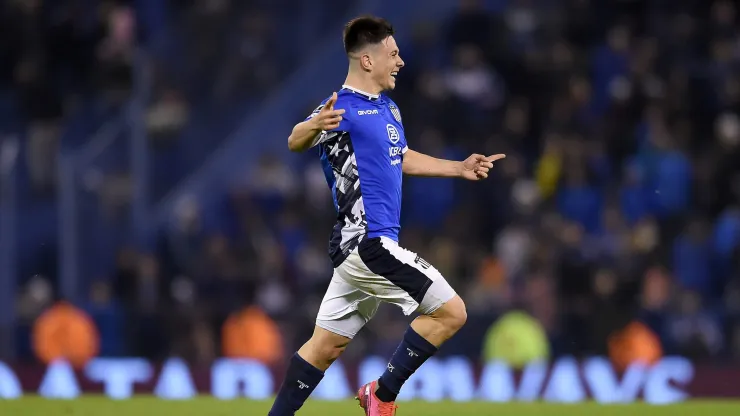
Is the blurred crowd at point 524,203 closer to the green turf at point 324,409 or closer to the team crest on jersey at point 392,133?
the green turf at point 324,409

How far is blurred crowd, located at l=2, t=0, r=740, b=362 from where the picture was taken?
15.2 m

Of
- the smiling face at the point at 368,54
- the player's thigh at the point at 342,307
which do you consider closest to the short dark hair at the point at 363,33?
the smiling face at the point at 368,54

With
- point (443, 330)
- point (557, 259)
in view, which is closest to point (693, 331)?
point (557, 259)

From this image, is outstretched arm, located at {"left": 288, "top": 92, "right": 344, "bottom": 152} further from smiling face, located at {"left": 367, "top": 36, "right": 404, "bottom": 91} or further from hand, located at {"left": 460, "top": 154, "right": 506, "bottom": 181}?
hand, located at {"left": 460, "top": 154, "right": 506, "bottom": 181}

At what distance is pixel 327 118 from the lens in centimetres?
717

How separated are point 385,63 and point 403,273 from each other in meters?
1.24

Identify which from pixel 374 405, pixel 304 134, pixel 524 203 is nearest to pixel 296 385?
pixel 374 405

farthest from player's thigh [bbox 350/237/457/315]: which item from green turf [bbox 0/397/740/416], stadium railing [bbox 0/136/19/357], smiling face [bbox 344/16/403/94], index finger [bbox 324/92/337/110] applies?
stadium railing [bbox 0/136/19/357]

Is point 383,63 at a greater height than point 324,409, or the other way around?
point 383,63

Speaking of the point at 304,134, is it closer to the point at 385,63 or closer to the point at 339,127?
the point at 339,127

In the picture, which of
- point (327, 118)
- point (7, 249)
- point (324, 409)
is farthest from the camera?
point (7, 249)

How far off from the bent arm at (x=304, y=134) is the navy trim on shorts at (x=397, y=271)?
0.70 meters

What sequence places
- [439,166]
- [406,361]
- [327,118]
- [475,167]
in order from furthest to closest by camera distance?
[439,166]
[475,167]
[406,361]
[327,118]

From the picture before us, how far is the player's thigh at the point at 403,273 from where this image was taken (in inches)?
295
